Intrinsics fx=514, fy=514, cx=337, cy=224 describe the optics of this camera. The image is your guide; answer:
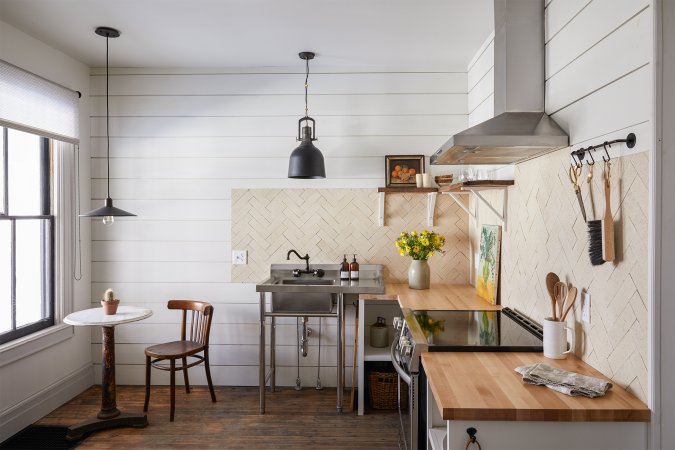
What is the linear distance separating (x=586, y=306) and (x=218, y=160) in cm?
300

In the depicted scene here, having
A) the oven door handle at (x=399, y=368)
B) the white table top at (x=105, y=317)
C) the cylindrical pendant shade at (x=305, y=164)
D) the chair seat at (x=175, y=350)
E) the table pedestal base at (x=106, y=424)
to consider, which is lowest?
the table pedestal base at (x=106, y=424)

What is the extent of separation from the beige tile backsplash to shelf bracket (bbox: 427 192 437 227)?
98cm

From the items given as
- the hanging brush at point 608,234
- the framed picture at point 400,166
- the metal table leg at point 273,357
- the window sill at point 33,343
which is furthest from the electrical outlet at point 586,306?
the window sill at point 33,343

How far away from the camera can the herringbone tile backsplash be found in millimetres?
4133

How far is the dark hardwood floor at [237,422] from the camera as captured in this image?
317 cm

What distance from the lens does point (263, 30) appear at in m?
3.37

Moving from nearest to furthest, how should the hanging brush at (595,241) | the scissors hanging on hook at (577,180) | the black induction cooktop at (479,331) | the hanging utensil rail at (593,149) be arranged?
the hanging utensil rail at (593,149) → the hanging brush at (595,241) → the scissors hanging on hook at (577,180) → the black induction cooktop at (479,331)

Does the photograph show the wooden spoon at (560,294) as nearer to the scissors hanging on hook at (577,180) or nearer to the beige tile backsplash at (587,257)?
the beige tile backsplash at (587,257)

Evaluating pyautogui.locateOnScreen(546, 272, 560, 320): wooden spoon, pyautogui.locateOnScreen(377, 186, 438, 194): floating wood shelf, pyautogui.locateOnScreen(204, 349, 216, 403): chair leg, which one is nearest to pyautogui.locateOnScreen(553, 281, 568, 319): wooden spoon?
pyautogui.locateOnScreen(546, 272, 560, 320): wooden spoon

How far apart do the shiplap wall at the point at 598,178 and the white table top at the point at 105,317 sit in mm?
2438

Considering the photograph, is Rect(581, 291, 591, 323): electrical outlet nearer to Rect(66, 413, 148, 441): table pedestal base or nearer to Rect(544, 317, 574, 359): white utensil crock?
Rect(544, 317, 574, 359): white utensil crock

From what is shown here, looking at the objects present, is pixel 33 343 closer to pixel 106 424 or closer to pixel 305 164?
pixel 106 424

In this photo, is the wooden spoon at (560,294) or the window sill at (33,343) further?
the window sill at (33,343)

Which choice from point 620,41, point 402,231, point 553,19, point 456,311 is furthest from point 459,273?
point 620,41
